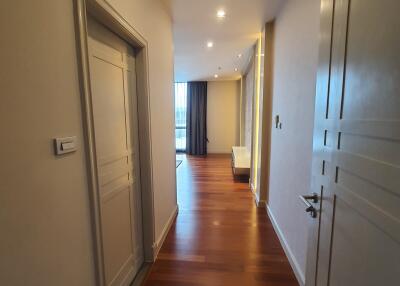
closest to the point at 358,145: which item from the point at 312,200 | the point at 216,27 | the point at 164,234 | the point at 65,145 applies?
the point at 312,200

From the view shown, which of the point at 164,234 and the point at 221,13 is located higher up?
the point at 221,13

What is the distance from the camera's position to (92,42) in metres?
1.26

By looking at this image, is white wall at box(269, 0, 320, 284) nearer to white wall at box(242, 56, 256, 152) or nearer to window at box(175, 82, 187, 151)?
white wall at box(242, 56, 256, 152)

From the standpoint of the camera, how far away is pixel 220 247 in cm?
225

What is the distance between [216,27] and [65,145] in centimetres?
276

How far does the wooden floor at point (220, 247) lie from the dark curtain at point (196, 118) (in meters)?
4.02

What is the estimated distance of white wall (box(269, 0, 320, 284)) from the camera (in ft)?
5.34

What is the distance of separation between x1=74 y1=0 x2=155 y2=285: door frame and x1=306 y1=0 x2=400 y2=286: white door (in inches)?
46.2

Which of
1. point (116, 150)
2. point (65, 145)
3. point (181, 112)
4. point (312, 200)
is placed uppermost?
point (181, 112)

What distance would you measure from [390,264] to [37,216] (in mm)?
1226

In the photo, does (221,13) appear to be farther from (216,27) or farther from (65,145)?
(65,145)

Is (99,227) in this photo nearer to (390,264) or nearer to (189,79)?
(390,264)

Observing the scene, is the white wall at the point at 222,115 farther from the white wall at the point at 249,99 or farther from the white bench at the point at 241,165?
the white bench at the point at 241,165

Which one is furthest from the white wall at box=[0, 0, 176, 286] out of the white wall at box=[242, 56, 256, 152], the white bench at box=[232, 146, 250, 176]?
the white bench at box=[232, 146, 250, 176]
